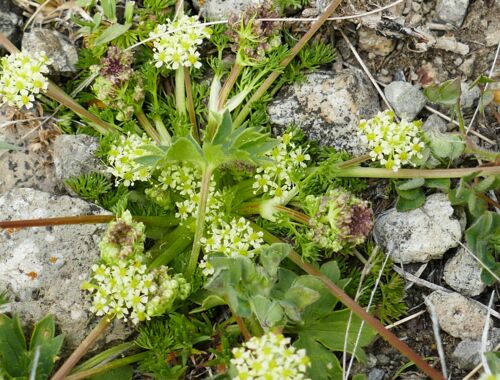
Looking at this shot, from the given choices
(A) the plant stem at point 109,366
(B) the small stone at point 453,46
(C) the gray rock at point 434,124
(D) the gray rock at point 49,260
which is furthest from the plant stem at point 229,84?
(A) the plant stem at point 109,366

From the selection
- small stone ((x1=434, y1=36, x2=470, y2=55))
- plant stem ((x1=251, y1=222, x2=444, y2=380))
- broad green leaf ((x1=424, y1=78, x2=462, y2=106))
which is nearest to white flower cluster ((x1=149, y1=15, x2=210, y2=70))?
plant stem ((x1=251, y1=222, x2=444, y2=380))

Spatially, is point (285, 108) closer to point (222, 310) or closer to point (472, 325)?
point (222, 310)

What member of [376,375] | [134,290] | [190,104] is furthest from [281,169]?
[376,375]

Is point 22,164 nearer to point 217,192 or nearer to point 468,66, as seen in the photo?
point 217,192

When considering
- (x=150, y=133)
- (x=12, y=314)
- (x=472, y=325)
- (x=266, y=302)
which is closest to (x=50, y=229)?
(x=12, y=314)

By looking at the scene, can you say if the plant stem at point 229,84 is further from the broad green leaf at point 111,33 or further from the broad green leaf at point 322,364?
the broad green leaf at point 322,364
